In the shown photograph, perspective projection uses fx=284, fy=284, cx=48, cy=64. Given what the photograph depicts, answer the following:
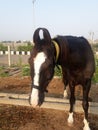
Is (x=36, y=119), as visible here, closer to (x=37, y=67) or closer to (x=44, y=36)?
(x=37, y=67)

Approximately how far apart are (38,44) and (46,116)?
2.45 m

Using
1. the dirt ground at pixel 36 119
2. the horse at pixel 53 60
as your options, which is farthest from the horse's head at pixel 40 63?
the dirt ground at pixel 36 119

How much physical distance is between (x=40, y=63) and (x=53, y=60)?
25 centimetres

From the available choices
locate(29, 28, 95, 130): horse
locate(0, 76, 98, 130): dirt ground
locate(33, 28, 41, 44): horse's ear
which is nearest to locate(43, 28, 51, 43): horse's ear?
locate(29, 28, 95, 130): horse

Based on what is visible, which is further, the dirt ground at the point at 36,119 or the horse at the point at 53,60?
the dirt ground at the point at 36,119

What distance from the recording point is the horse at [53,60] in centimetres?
327

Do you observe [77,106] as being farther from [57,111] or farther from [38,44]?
[38,44]

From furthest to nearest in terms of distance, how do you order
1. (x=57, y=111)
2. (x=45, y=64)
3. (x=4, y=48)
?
(x=4, y=48) → (x=57, y=111) → (x=45, y=64)

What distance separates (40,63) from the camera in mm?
3236

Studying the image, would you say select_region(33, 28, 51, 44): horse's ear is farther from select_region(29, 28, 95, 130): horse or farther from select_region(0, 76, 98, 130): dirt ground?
select_region(0, 76, 98, 130): dirt ground

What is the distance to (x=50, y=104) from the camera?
18.8ft

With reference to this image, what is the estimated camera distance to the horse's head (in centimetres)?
325

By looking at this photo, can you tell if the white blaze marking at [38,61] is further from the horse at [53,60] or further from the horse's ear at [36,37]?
the horse's ear at [36,37]

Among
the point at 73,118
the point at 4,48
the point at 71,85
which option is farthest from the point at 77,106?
the point at 4,48
